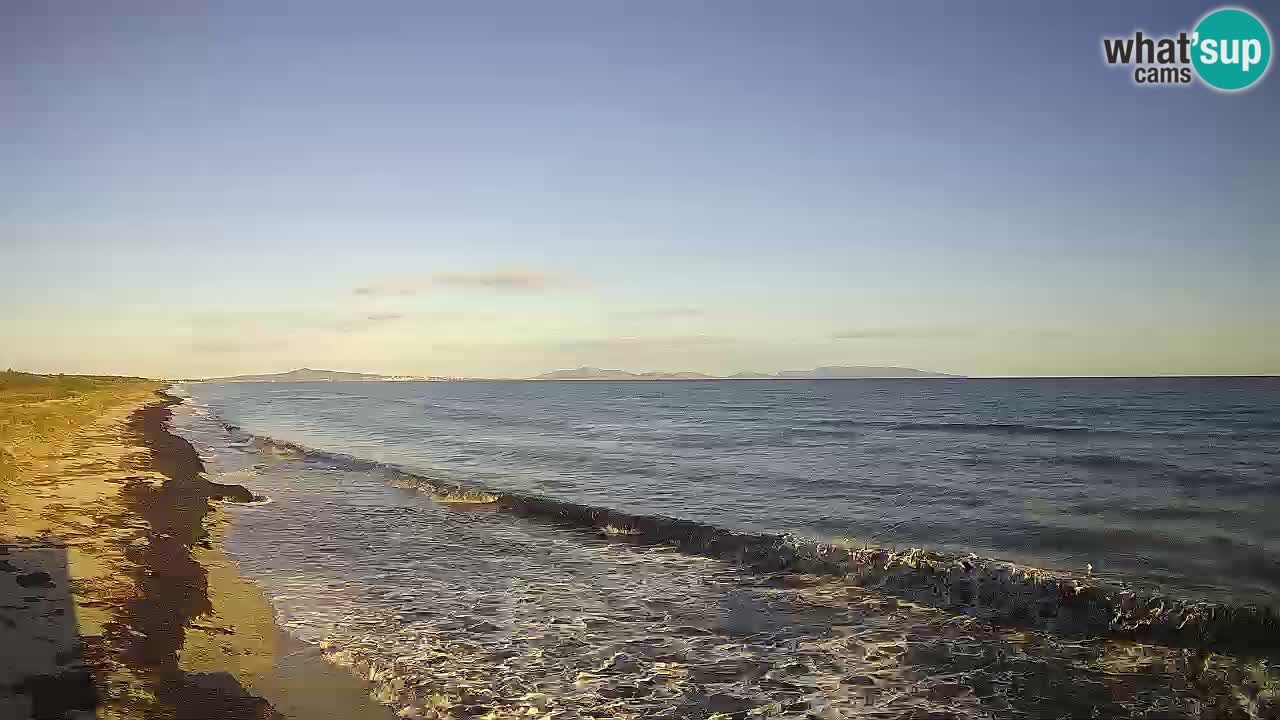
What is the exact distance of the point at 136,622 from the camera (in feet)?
33.1

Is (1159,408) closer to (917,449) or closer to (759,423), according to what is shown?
(759,423)

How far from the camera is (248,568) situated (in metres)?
14.5

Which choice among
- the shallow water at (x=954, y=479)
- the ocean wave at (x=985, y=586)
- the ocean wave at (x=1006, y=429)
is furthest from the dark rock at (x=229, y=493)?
the ocean wave at (x=1006, y=429)

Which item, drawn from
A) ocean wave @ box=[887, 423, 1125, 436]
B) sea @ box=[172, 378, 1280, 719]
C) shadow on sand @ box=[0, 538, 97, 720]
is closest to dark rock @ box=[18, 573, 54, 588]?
shadow on sand @ box=[0, 538, 97, 720]

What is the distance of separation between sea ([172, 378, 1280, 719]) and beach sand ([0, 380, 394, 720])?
73 cm

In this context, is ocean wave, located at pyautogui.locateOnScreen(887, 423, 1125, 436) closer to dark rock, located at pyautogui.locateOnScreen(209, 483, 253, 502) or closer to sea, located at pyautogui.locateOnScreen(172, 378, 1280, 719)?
sea, located at pyautogui.locateOnScreen(172, 378, 1280, 719)

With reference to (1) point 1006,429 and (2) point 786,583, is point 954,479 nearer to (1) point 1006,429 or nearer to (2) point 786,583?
(2) point 786,583

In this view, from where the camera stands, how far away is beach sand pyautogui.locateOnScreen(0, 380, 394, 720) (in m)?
7.81

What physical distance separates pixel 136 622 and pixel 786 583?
11.2 meters

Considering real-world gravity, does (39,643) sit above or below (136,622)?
above

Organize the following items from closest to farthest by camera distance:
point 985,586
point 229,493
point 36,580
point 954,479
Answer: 1. point 36,580
2. point 985,586
3. point 229,493
4. point 954,479

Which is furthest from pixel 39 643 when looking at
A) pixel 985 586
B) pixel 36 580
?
pixel 985 586

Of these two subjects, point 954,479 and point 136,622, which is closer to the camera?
point 136,622

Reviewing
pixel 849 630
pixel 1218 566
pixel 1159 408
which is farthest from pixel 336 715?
pixel 1159 408
